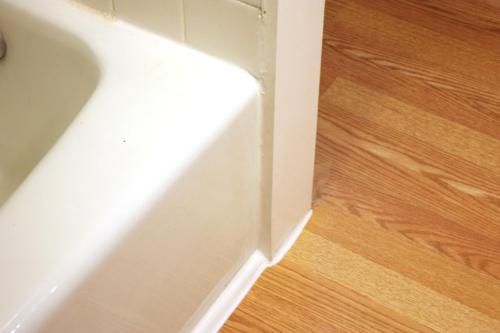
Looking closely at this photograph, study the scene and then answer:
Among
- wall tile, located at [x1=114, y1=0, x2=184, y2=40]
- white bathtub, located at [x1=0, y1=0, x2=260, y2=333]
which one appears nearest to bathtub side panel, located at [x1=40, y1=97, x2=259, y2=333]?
white bathtub, located at [x1=0, y1=0, x2=260, y2=333]

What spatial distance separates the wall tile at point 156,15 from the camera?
2.69 ft

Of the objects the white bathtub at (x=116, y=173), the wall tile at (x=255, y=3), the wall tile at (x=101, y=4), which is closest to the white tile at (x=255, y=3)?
the wall tile at (x=255, y=3)

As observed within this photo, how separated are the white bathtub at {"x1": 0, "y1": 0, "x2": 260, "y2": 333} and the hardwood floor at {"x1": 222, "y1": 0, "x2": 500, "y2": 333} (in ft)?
0.54

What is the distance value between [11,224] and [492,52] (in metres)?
1.11

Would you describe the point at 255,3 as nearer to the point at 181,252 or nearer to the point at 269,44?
the point at 269,44

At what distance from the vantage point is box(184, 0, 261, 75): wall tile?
0.77 meters

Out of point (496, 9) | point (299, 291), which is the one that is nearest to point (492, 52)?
point (496, 9)

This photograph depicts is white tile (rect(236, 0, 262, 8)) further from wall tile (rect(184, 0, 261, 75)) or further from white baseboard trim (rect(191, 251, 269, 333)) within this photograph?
white baseboard trim (rect(191, 251, 269, 333))

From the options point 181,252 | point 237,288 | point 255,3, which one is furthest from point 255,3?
point 237,288

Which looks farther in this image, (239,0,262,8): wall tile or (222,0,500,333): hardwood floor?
(222,0,500,333): hardwood floor

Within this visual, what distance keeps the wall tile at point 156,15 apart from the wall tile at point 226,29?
12 millimetres

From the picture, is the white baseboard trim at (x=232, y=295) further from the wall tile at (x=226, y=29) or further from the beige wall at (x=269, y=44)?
the wall tile at (x=226, y=29)

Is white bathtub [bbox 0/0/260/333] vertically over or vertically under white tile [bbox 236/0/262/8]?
under

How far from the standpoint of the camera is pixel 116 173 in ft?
2.38
